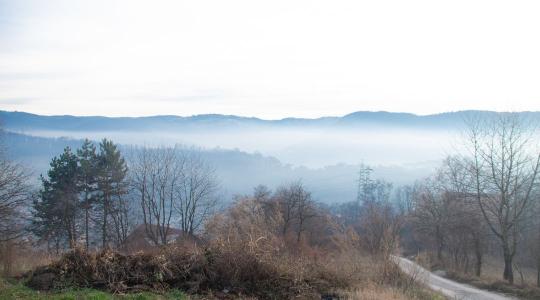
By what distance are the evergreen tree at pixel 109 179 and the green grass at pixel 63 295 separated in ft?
92.6

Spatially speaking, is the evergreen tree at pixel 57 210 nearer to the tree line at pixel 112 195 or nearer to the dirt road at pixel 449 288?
the tree line at pixel 112 195

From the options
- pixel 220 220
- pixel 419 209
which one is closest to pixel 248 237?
pixel 220 220

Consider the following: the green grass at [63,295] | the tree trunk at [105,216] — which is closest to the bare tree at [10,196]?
the tree trunk at [105,216]

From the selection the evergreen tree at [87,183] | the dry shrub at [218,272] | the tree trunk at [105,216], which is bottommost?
the tree trunk at [105,216]

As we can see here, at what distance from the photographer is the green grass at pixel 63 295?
6.98 m

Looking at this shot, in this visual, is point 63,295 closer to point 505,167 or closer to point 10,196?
point 10,196

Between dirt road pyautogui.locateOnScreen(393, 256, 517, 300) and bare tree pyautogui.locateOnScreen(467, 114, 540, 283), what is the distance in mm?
3016

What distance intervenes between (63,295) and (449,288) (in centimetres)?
1998

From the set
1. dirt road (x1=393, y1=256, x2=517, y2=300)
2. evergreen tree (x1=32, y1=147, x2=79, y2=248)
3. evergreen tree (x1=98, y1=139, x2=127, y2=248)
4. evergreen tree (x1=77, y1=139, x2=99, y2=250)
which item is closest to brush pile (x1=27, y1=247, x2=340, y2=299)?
dirt road (x1=393, y1=256, x2=517, y2=300)

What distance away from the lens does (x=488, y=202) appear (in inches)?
962

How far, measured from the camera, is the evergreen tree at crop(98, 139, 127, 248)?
3506cm

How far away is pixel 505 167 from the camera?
2262cm

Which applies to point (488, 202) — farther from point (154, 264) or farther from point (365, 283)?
point (154, 264)

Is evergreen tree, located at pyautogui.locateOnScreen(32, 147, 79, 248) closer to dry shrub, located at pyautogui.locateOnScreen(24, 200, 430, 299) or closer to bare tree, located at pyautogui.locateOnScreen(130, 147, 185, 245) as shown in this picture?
bare tree, located at pyautogui.locateOnScreen(130, 147, 185, 245)
